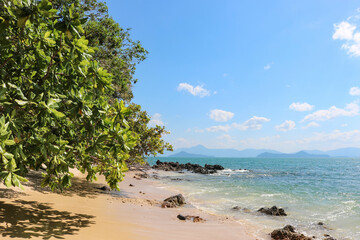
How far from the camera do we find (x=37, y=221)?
6.91 metres

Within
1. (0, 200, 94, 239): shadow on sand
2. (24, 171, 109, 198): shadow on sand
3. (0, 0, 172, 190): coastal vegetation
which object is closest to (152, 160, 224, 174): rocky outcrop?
(24, 171, 109, 198): shadow on sand

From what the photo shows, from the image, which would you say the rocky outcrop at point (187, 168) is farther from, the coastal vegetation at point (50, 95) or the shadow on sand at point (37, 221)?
the coastal vegetation at point (50, 95)

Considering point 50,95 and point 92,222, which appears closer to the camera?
point 50,95

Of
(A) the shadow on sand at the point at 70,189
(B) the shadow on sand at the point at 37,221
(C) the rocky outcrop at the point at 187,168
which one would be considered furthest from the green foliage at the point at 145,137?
(C) the rocky outcrop at the point at 187,168

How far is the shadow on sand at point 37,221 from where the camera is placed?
235 inches

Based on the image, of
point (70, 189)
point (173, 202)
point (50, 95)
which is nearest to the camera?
point (50, 95)

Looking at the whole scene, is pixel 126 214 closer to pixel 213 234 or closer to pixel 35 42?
pixel 213 234

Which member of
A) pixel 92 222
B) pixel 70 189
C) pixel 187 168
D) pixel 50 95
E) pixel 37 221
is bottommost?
pixel 187 168

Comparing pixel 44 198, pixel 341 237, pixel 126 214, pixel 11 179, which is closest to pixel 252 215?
pixel 341 237

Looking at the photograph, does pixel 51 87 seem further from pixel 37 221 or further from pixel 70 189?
pixel 70 189

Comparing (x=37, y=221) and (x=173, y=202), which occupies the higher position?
(x=37, y=221)

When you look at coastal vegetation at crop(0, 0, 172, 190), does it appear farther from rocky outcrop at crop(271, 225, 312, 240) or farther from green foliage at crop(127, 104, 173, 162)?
green foliage at crop(127, 104, 173, 162)

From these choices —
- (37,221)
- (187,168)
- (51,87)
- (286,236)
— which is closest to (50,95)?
(51,87)

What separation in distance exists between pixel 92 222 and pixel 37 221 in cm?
157
